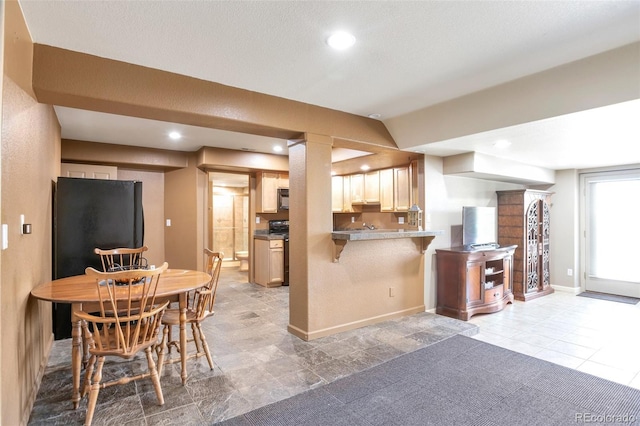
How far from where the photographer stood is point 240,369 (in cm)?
287

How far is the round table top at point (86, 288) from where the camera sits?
2180 mm

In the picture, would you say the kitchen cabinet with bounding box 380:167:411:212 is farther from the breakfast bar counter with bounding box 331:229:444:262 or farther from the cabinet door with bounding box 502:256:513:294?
the cabinet door with bounding box 502:256:513:294

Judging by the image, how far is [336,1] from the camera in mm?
1858

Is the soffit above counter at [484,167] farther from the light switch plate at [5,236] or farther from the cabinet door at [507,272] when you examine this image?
the light switch plate at [5,236]

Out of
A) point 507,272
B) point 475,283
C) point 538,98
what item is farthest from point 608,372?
point 538,98

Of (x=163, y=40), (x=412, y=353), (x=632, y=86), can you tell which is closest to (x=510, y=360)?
(x=412, y=353)

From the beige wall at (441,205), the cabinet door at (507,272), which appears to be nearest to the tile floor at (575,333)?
the cabinet door at (507,272)

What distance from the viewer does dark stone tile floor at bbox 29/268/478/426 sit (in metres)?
2.25

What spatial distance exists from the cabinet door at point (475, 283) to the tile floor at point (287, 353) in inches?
9.6

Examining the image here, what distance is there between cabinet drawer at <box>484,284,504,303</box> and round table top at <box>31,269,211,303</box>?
3754mm

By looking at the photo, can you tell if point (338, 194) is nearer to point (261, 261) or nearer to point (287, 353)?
point (261, 261)

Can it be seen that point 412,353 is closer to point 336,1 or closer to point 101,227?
point 336,1

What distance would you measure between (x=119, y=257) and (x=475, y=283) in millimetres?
4456

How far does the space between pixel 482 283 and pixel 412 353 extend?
195 centimetres
